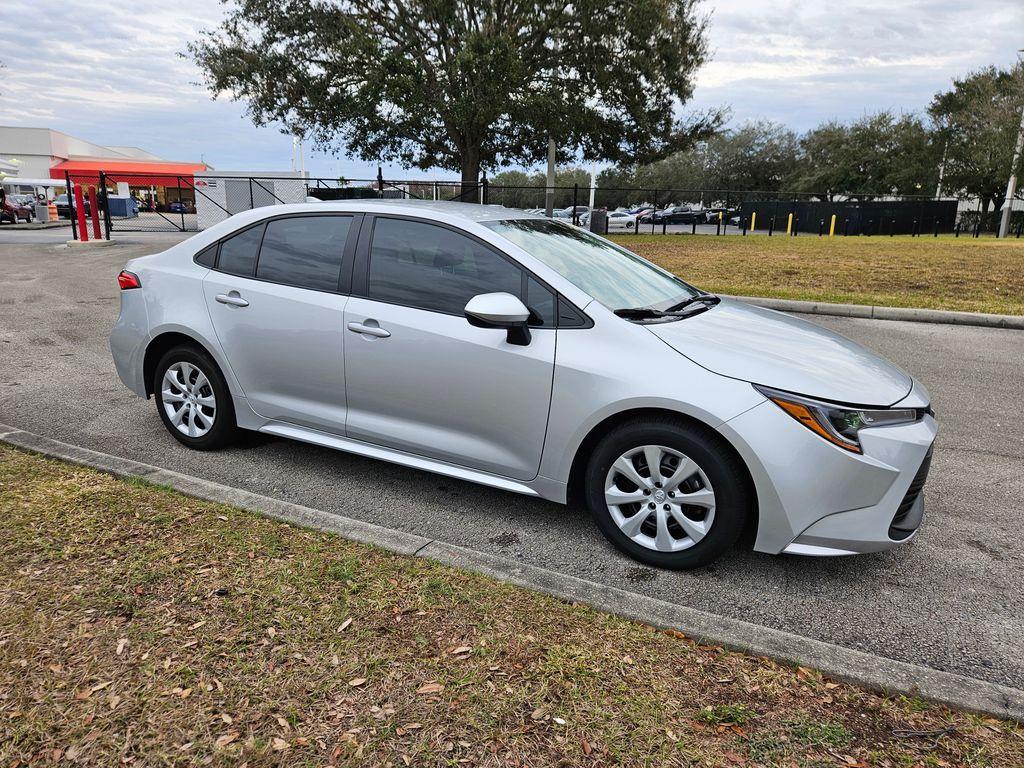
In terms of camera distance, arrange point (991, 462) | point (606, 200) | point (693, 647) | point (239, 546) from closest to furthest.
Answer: point (693, 647)
point (239, 546)
point (991, 462)
point (606, 200)

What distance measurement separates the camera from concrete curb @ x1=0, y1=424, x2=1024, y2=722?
98.8 inches

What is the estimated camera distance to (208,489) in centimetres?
398

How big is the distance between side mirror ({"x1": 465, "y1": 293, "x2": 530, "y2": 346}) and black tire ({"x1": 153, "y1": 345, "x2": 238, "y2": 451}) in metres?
1.98

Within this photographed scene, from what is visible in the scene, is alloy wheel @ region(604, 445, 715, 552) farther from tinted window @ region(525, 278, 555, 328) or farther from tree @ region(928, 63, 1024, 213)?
tree @ region(928, 63, 1024, 213)

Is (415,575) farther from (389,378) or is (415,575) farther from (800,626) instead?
(800,626)

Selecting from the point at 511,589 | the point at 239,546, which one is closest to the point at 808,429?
the point at 511,589

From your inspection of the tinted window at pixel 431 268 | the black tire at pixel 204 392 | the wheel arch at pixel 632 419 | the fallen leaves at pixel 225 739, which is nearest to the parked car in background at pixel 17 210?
the black tire at pixel 204 392

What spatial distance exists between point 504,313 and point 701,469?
3.68 feet

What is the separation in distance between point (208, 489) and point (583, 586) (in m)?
2.15

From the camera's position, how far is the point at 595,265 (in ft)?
13.5

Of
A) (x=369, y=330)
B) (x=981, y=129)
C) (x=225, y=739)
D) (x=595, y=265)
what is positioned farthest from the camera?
(x=981, y=129)

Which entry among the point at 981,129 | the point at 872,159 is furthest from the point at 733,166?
the point at 981,129

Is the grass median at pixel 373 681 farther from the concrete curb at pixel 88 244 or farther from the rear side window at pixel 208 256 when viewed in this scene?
the concrete curb at pixel 88 244

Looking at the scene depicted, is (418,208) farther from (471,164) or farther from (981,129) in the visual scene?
(981,129)
